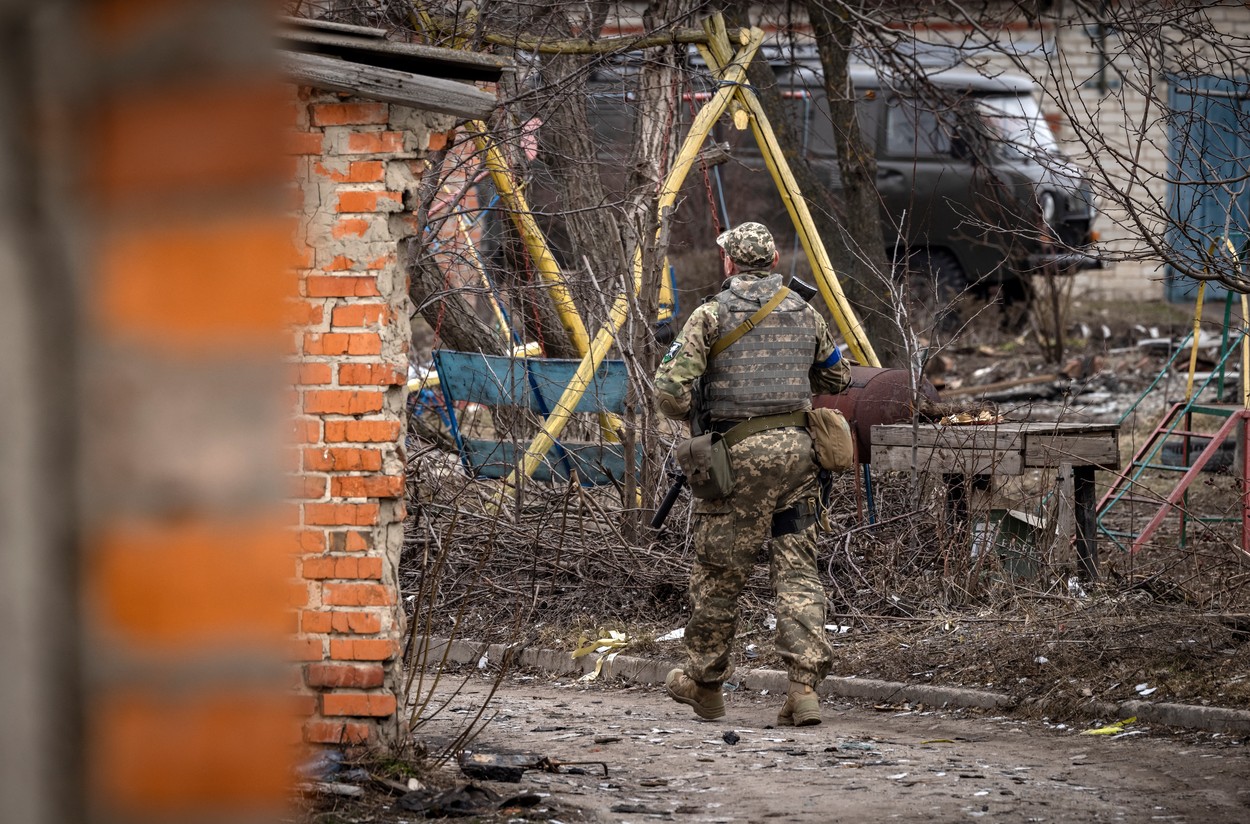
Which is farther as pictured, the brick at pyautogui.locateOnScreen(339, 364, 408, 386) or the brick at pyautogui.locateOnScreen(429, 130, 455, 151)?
the brick at pyautogui.locateOnScreen(429, 130, 455, 151)

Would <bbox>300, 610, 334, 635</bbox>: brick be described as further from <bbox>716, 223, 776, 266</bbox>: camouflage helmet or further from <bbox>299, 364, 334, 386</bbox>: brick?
<bbox>716, 223, 776, 266</bbox>: camouflage helmet

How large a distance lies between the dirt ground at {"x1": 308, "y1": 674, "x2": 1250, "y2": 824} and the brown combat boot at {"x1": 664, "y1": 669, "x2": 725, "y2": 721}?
0.09 m

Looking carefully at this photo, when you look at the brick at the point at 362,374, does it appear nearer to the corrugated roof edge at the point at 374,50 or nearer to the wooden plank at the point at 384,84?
the wooden plank at the point at 384,84

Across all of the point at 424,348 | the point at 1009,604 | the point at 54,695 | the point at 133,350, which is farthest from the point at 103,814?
the point at 424,348

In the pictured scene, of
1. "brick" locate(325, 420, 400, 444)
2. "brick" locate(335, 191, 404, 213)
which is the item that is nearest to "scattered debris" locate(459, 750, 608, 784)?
"brick" locate(325, 420, 400, 444)

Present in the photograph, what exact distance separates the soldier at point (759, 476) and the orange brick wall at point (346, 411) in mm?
1532

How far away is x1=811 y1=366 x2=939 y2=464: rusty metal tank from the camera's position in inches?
329

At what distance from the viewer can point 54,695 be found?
1.02 meters

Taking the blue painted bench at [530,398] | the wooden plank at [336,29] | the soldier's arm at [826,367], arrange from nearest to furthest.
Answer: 1. the wooden plank at [336,29]
2. the soldier's arm at [826,367]
3. the blue painted bench at [530,398]

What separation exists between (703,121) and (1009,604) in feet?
11.8

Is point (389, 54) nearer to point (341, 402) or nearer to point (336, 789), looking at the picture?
point (341, 402)

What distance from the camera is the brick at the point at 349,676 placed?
4656 millimetres

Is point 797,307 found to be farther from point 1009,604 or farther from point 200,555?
point 200,555

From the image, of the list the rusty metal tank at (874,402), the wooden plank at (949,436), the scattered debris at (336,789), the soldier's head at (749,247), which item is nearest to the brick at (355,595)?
the scattered debris at (336,789)
